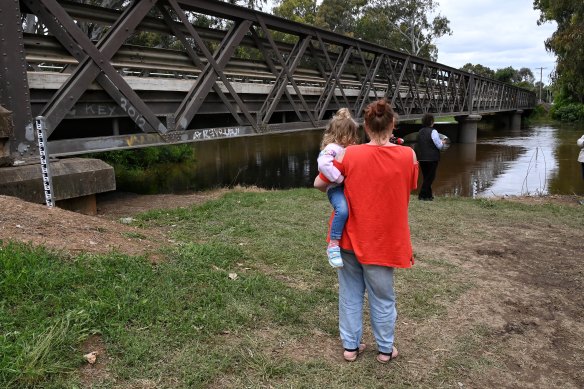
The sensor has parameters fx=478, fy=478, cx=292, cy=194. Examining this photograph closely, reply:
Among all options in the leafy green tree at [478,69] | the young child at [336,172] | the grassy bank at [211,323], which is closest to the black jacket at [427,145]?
the grassy bank at [211,323]

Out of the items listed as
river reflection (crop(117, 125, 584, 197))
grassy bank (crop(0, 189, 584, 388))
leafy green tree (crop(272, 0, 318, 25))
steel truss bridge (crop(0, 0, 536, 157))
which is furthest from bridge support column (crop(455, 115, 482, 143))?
grassy bank (crop(0, 189, 584, 388))

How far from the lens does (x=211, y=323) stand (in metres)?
3.28

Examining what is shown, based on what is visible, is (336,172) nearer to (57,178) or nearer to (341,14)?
(57,178)

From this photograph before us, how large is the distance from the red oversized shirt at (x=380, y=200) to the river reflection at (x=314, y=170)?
10.2 m

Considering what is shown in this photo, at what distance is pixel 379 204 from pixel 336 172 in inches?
13.2

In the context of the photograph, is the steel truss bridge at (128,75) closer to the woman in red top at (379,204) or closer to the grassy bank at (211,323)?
the grassy bank at (211,323)

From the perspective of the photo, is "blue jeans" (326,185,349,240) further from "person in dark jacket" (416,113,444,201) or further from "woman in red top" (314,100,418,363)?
"person in dark jacket" (416,113,444,201)

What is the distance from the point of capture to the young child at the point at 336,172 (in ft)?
9.93

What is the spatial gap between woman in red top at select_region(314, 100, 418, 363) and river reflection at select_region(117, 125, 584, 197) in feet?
33.3

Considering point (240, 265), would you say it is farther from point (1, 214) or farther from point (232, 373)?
point (1, 214)

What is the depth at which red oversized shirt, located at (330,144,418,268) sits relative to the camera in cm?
293

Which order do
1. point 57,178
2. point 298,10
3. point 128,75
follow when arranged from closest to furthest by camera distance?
point 57,178, point 128,75, point 298,10

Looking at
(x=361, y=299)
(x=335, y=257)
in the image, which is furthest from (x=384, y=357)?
Result: (x=335, y=257)

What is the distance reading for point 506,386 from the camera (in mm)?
3033
